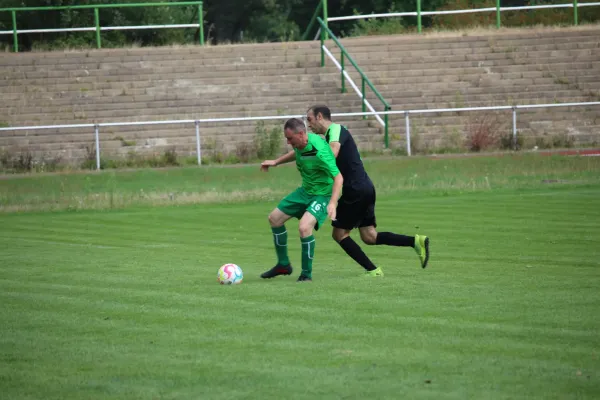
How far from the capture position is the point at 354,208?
11.1m

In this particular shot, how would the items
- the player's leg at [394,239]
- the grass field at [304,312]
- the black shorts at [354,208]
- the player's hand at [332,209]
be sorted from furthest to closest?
1. the player's leg at [394,239]
2. the black shorts at [354,208]
3. the player's hand at [332,209]
4. the grass field at [304,312]

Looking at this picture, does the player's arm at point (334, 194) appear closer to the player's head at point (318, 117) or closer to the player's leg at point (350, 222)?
the player's leg at point (350, 222)

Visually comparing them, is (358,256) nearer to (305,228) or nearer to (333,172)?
(305,228)

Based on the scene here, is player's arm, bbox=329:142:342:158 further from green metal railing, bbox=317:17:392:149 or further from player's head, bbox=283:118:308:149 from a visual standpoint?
green metal railing, bbox=317:17:392:149

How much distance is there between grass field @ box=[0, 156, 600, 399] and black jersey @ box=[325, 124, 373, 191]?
41.1 inches

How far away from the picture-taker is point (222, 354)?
23.4ft

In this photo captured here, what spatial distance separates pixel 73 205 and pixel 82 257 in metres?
9.30

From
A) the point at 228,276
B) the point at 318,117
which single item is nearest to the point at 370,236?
the point at 318,117

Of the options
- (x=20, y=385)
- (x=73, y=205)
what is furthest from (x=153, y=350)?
(x=73, y=205)

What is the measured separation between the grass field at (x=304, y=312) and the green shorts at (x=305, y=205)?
2.36 feet

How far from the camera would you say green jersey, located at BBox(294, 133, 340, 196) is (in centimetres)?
1075

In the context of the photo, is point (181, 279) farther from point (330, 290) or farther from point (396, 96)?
point (396, 96)

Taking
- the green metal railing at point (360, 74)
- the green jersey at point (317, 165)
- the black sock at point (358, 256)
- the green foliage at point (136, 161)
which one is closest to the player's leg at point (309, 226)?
the green jersey at point (317, 165)

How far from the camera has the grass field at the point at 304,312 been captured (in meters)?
6.36
